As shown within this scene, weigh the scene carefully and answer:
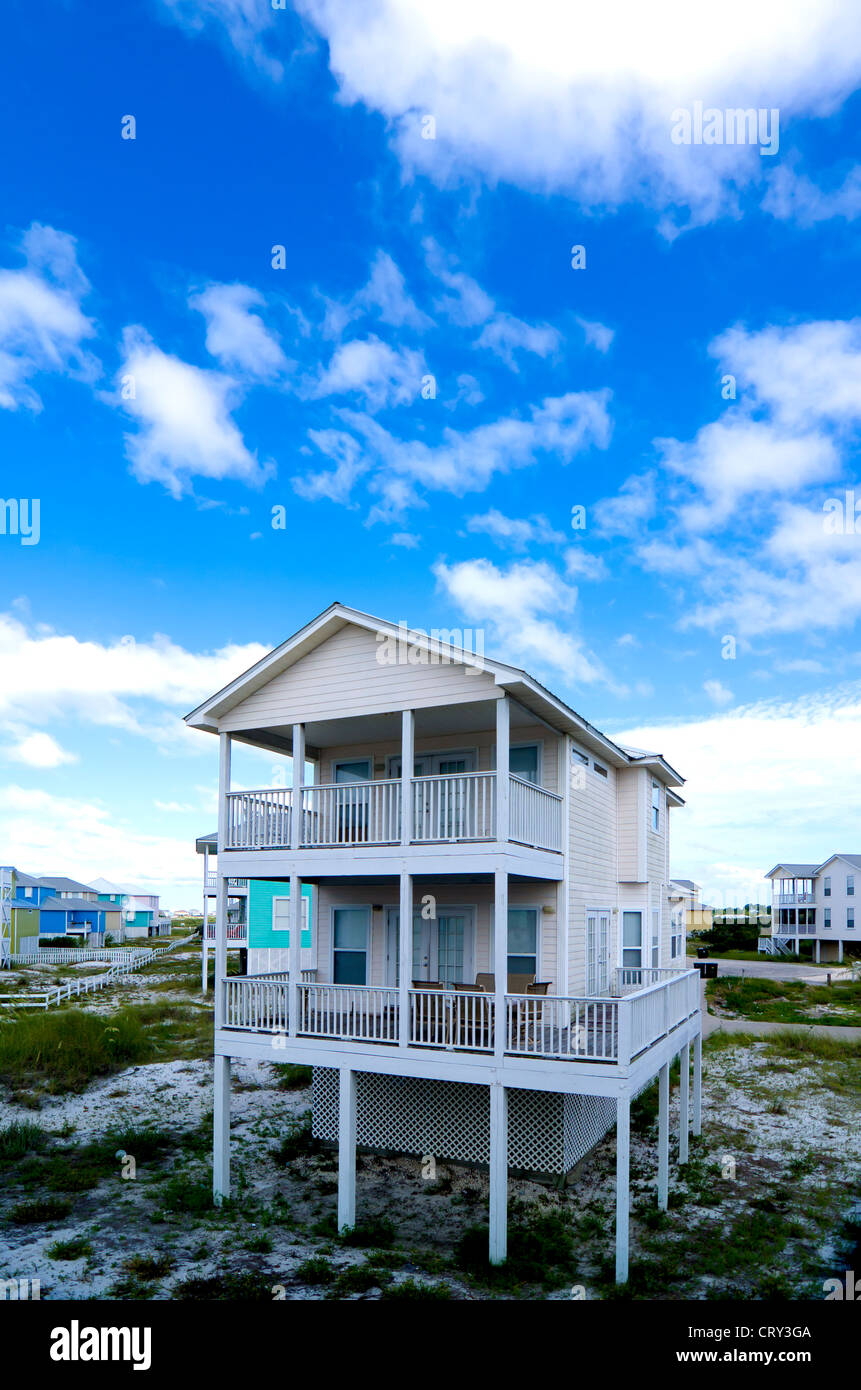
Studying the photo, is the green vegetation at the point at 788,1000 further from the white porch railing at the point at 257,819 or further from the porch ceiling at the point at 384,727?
the white porch railing at the point at 257,819

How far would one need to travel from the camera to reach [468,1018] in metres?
13.4

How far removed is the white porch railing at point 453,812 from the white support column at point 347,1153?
4.02 meters

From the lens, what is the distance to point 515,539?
88.8 feet

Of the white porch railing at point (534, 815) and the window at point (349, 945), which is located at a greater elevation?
the white porch railing at point (534, 815)

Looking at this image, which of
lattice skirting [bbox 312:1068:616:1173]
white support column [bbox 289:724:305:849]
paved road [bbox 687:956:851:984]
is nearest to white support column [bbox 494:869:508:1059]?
lattice skirting [bbox 312:1068:616:1173]

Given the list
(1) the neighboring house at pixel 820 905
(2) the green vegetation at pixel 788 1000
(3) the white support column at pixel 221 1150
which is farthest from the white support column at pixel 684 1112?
(1) the neighboring house at pixel 820 905

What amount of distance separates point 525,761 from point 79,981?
105 feet

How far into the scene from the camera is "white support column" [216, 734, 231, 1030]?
1490 centimetres

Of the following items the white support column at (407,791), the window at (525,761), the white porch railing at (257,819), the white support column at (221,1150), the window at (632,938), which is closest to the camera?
the white support column at (407,791)

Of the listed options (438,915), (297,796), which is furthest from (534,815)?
(297,796)

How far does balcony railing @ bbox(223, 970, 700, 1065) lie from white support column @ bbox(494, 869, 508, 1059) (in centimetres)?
11

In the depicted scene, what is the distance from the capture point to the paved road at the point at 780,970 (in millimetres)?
52250
